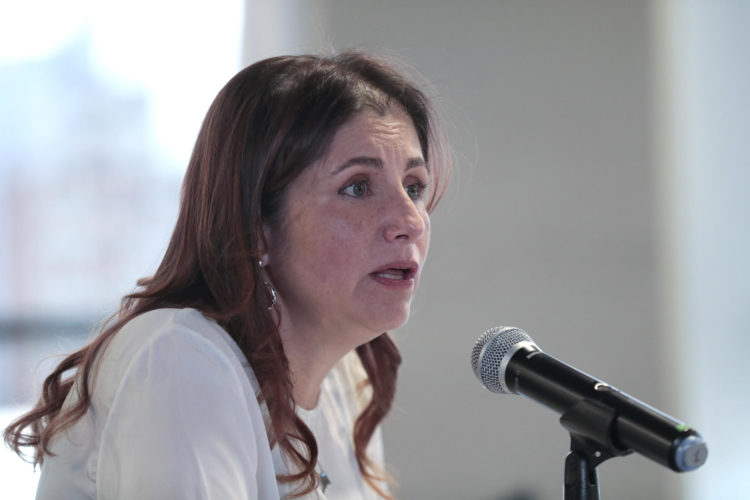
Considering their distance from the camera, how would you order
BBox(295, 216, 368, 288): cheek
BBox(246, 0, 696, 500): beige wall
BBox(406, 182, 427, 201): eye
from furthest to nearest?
BBox(246, 0, 696, 500): beige wall, BBox(406, 182, 427, 201): eye, BBox(295, 216, 368, 288): cheek

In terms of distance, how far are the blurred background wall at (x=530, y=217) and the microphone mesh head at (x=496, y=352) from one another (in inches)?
67.3

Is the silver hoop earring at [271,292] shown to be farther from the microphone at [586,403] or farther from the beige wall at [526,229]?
the beige wall at [526,229]

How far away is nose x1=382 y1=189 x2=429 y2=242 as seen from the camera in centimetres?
133

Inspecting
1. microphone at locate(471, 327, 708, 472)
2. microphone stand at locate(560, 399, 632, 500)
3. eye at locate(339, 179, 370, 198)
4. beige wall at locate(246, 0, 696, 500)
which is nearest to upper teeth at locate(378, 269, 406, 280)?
eye at locate(339, 179, 370, 198)

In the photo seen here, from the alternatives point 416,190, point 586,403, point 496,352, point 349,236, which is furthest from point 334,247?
point 586,403

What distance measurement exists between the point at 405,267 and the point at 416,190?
0.69ft

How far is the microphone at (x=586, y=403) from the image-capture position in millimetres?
815

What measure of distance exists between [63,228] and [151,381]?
209 centimetres

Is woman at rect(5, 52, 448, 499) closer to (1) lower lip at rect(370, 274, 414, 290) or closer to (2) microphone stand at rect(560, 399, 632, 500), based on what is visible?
(1) lower lip at rect(370, 274, 414, 290)

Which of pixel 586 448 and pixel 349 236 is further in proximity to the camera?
pixel 349 236

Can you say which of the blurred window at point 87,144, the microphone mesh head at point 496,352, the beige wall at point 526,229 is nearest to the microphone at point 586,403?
the microphone mesh head at point 496,352

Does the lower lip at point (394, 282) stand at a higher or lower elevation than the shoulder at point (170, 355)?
higher

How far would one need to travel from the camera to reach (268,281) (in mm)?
1379

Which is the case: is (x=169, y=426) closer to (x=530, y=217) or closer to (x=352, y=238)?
(x=352, y=238)
